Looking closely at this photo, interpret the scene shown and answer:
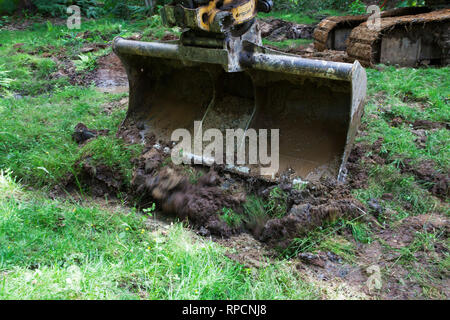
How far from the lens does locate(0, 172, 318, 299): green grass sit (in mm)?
2330

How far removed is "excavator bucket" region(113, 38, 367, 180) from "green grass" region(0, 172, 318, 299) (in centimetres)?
108

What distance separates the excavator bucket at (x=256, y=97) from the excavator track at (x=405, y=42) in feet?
9.45

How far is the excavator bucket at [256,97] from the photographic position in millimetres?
3418

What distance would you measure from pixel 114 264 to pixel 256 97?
80.4 inches

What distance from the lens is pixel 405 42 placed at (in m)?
6.28

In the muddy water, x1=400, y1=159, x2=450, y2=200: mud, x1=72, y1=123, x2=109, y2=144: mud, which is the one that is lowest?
the muddy water

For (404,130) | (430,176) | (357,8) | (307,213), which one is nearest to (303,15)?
(357,8)

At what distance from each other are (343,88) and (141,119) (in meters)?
2.08

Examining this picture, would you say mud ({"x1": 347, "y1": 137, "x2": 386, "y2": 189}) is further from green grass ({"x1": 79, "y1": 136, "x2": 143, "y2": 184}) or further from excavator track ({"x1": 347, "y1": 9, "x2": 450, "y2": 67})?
excavator track ({"x1": 347, "y1": 9, "x2": 450, "y2": 67})

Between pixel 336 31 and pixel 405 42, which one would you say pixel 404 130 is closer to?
pixel 405 42

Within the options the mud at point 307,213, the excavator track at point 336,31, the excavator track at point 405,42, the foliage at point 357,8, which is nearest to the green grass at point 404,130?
the mud at point 307,213

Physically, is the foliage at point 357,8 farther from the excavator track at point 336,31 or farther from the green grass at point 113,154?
the green grass at point 113,154

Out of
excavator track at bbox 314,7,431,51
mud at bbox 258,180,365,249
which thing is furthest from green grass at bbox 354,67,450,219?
excavator track at bbox 314,7,431,51

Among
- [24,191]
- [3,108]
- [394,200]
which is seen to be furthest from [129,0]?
[394,200]
